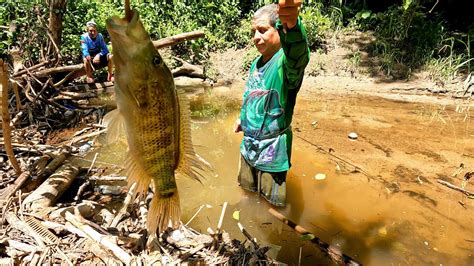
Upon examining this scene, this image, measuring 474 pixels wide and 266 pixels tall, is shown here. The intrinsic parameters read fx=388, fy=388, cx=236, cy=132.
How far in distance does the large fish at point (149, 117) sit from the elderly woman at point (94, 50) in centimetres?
693

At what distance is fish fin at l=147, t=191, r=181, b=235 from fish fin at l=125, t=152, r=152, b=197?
0.10 metres

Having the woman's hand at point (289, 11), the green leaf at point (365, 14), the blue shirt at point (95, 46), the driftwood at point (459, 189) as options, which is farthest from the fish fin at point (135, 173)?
the green leaf at point (365, 14)

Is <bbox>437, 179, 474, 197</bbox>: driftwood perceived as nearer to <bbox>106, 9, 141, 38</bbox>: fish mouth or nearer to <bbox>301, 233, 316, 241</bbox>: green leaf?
<bbox>301, 233, 316, 241</bbox>: green leaf

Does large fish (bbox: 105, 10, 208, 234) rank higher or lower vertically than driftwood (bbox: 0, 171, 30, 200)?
higher

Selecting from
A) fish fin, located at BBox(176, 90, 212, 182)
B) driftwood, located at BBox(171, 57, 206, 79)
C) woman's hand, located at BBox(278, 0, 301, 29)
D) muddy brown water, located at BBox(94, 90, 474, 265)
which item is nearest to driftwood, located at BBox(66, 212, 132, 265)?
fish fin, located at BBox(176, 90, 212, 182)

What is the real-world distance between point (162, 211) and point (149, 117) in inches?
22.0

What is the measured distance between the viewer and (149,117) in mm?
1615

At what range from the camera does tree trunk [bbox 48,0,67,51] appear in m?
6.04

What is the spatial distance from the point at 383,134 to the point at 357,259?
126 inches

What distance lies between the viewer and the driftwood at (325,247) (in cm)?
311

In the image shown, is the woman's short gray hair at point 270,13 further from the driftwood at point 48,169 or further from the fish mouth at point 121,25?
the driftwood at point 48,169

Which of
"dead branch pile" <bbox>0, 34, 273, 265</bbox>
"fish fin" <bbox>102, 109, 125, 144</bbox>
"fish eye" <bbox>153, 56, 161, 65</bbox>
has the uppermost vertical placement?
"fish eye" <bbox>153, 56, 161, 65</bbox>

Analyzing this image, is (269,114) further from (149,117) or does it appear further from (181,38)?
(149,117)

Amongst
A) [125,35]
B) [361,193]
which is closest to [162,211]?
[125,35]
